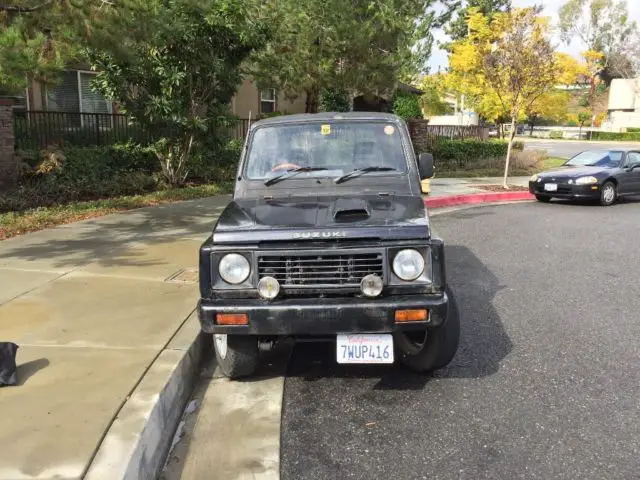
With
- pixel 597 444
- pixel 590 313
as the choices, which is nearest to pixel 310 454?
pixel 597 444

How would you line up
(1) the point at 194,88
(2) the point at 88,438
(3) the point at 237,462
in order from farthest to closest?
(1) the point at 194,88 → (3) the point at 237,462 → (2) the point at 88,438

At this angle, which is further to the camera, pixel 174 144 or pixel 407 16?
pixel 407 16

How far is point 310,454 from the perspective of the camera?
334 cm

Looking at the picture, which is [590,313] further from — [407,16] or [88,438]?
[407,16]

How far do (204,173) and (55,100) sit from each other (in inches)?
171

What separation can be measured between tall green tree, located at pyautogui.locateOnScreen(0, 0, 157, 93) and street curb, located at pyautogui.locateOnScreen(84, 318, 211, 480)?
12.8 feet

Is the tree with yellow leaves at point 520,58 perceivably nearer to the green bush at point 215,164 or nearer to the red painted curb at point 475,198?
the red painted curb at point 475,198

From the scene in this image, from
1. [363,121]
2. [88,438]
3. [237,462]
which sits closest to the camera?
[88,438]

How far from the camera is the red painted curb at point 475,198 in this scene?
44.9ft

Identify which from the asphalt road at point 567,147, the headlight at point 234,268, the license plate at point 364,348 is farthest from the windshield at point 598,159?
the asphalt road at point 567,147

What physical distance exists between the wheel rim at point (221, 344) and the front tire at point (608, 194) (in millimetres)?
12136

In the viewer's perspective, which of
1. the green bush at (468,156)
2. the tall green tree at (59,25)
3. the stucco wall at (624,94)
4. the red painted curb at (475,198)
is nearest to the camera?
the tall green tree at (59,25)

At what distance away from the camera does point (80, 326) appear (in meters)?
4.70

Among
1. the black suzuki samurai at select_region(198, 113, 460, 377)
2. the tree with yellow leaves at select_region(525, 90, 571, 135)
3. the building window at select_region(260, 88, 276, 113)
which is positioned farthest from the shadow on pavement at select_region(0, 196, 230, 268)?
the tree with yellow leaves at select_region(525, 90, 571, 135)
